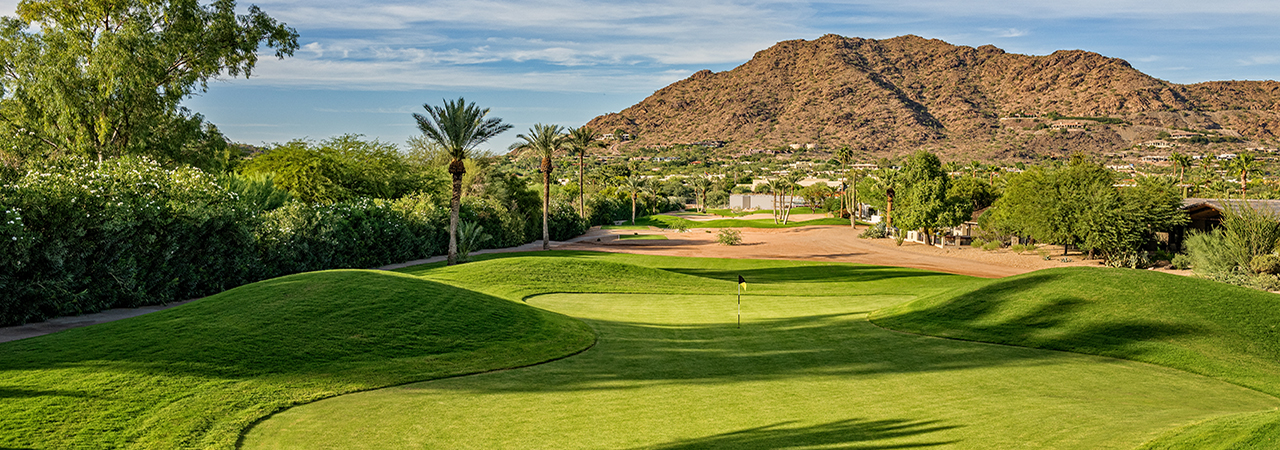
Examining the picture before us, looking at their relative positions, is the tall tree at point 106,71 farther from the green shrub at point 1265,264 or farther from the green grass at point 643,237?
the green shrub at point 1265,264

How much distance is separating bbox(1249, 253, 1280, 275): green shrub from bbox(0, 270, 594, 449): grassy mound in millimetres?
38681

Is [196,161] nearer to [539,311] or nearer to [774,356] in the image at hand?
[539,311]

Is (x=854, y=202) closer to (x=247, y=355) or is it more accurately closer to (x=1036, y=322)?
(x=1036, y=322)

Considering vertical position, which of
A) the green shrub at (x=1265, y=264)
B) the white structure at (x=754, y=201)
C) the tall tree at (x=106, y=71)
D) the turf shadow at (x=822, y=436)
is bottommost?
the green shrub at (x=1265, y=264)

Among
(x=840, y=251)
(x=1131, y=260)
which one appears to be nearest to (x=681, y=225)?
(x=840, y=251)

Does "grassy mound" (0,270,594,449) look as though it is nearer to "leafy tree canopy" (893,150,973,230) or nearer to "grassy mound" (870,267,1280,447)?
"grassy mound" (870,267,1280,447)

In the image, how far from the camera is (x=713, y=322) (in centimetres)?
1748

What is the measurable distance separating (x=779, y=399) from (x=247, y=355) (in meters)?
8.05

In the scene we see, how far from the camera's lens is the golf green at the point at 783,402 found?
23.9 ft

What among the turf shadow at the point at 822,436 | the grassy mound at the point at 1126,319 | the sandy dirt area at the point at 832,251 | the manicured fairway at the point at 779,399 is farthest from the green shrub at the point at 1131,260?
the turf shadow at the point at 822,436

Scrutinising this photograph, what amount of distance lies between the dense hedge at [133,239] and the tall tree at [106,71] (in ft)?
19.8

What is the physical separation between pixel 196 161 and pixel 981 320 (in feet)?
136

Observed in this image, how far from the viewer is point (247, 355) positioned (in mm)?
10422

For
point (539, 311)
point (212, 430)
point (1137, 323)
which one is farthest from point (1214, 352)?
point (212, 430)
